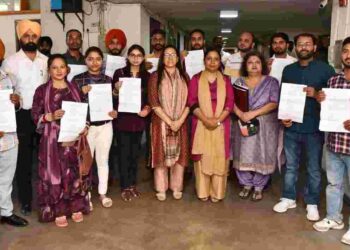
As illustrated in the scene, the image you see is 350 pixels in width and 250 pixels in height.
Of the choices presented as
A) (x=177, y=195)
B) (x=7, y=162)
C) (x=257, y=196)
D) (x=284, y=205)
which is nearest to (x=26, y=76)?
(x=7, y=162)

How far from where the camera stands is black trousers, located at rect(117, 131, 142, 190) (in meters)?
3.53

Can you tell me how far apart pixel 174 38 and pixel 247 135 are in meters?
6.34

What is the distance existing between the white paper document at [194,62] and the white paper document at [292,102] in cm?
106

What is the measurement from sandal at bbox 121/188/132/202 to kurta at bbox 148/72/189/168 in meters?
0.38

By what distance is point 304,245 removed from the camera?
107 inches

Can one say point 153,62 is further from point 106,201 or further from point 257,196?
point 257,196

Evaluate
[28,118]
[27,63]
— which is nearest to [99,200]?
[28,118]

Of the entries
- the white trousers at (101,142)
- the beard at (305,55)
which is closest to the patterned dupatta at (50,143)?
the white trousers at (101,142)

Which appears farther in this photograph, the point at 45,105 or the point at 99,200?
the point at 99,200

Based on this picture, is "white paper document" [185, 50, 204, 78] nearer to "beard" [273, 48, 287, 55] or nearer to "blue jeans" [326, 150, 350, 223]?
"beard" [273, 48, 287, 55]

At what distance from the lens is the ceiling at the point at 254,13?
598 centimetres

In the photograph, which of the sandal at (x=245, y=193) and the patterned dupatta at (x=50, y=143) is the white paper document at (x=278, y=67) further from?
the patterned dupatta at (x=50, y=143)

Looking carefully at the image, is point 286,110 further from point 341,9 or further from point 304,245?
point 341,9

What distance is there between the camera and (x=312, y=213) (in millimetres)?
3162
